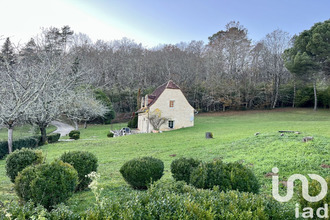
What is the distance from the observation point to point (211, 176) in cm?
464

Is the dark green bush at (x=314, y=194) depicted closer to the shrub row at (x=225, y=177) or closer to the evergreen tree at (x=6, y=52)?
the shrub row at (x=225, y=177)

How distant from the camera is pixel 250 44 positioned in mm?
43031

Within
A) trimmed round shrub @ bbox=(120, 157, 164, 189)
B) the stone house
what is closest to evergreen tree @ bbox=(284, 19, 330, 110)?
the stone house

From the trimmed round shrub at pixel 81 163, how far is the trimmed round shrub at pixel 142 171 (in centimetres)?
110

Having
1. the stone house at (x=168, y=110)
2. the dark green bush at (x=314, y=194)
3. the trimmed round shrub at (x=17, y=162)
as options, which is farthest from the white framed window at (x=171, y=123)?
the dark green bush at (x=314, y=194)

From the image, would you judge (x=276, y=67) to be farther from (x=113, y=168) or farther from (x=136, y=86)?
(x=113, y=168)

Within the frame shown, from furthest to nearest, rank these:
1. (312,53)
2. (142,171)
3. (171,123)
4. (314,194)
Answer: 1. (312,53)
2. (171,123)
3. (142,171)
4. (314,194)

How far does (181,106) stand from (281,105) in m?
26.1

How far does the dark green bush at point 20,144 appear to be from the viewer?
15.4 m

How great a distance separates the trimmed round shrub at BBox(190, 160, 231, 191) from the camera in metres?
4.50

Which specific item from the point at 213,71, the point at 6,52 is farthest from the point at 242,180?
the point at 213,71

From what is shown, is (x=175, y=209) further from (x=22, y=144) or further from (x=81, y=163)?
(x=22, y=144)

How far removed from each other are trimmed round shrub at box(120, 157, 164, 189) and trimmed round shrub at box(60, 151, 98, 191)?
3.60ft

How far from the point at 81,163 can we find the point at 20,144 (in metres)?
13.7
